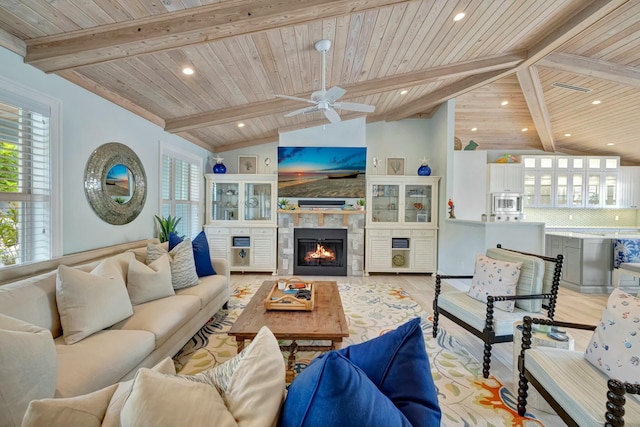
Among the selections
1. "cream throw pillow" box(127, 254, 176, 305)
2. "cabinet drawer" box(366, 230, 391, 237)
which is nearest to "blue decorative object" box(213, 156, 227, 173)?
"cabinet drawer" box(366, 230, 391, 237)

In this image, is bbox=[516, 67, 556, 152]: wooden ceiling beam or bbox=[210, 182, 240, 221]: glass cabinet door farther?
bbox=[210, 182, 240, 221]: glass cabinet door

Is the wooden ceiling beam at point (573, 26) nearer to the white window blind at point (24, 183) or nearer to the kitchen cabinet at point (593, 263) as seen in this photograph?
the kitchen cabinet at point (593, 263)

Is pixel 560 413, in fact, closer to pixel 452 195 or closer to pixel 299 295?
Result: pixel 299 295

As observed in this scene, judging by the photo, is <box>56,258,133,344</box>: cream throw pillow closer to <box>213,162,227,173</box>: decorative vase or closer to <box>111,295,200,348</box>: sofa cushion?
<box>111,295,200,348</box>: sofa cushion

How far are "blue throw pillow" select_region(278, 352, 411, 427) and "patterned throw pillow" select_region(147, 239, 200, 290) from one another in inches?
101

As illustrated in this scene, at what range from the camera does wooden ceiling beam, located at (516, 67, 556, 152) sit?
444 cm

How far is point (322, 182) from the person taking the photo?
5.45 metres

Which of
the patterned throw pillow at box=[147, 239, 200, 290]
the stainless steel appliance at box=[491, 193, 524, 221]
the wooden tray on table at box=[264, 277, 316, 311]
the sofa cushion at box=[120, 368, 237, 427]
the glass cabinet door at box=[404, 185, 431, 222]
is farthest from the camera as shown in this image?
the stainless steel appliance at box=[491, 193, 524, 221]

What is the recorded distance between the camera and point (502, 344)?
2.87 m

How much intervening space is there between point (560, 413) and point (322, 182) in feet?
14.7

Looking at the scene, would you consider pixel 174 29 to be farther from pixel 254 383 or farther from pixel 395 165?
pixel 395 165

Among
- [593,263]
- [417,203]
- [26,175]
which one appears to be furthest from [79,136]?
[593,263]

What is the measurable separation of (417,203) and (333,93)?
343 centimetres

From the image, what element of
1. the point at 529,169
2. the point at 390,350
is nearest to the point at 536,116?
the point at 529,169
